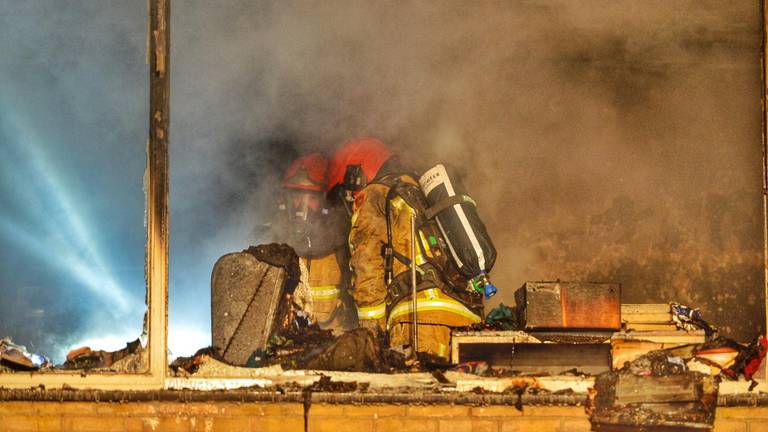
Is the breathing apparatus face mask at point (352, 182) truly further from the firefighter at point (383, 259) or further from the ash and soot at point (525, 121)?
the ash and soot at point (525, 121)

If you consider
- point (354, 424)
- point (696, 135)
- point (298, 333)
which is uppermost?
point (696, 135)

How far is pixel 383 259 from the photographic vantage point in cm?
1022

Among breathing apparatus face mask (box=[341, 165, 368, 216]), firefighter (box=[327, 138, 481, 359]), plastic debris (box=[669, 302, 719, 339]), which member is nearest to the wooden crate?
plastic debris (box=[669, 302, 719, 339])

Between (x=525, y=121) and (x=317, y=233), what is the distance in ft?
8.80

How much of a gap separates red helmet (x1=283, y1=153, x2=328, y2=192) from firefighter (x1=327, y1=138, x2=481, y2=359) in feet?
0.44

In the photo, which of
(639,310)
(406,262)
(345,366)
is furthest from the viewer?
(406,262)

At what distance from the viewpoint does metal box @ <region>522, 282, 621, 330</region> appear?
8.06 metres

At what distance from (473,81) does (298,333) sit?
4.88 metres

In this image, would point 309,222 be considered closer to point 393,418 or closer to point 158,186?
point 158,186

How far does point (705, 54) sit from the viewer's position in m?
12.2

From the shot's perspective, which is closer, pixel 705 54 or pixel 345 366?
pixel 345 366

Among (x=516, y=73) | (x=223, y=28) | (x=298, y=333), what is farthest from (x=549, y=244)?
(x=298, y=333)

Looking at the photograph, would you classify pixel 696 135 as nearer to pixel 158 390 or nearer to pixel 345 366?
pixel 345 366

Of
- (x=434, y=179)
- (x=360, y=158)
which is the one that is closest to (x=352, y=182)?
(x=360, y=158)
